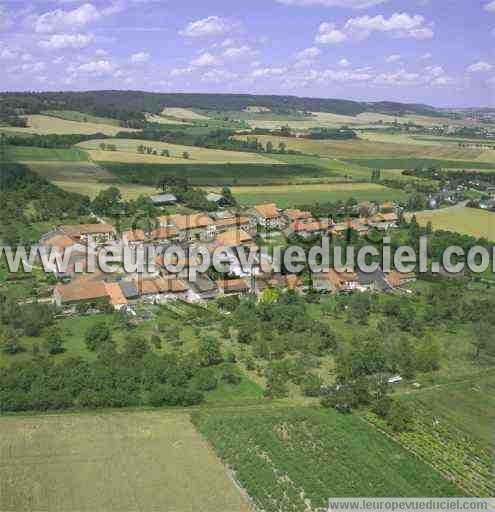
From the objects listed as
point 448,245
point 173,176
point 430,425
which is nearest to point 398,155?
point 173,176

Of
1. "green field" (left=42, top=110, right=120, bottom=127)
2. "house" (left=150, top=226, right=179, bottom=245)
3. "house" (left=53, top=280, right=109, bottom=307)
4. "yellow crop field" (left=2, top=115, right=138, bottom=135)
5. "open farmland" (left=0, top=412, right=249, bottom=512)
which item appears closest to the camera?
"open farmland" (left=0, top=412, right=249, bottom=512)

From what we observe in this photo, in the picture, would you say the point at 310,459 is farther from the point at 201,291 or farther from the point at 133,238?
the point at 133,238

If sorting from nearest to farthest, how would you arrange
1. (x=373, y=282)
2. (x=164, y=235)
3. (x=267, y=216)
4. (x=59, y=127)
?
1. (x=373, y=282)
2. (x=164, y=235)
3. (x=267, y=216)
4. (x=59, y=127)

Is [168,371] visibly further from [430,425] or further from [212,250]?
[212,250]

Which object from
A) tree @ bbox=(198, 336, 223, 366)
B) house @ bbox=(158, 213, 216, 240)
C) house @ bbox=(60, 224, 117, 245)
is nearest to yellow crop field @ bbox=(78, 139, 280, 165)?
house @ bbox=(158, 213, 216, 240)

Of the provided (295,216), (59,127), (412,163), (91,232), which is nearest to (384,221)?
(295,216)

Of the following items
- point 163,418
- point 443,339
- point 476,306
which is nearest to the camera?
point 163,418

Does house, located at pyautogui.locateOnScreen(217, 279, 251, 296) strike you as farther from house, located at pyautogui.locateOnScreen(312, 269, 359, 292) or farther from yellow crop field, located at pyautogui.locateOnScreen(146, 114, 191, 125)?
yellow crop field, located at pyautogui.locateOnScreen(146, 114, 191, 125)
